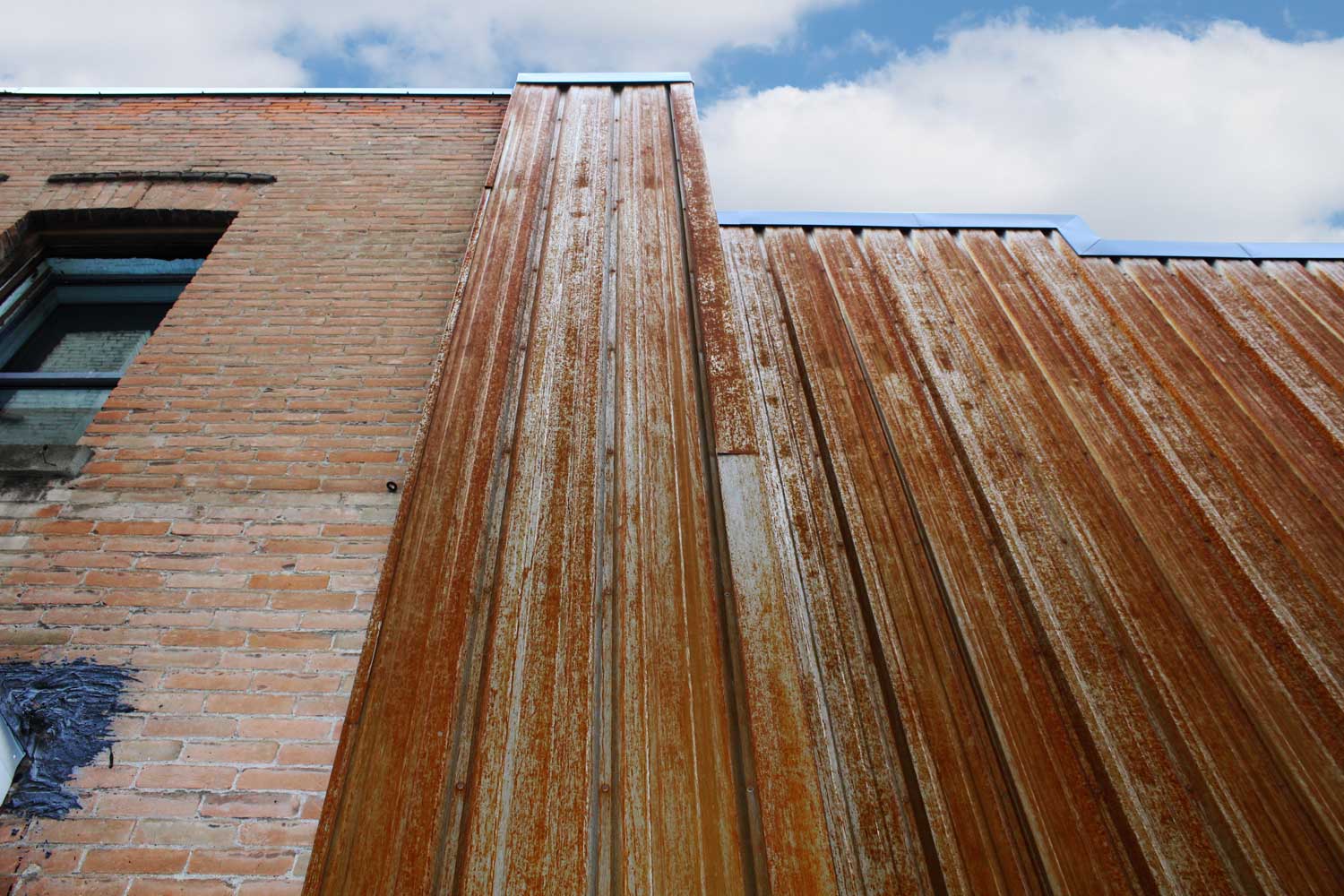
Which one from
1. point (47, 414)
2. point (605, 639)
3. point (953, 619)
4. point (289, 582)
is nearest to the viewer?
point (605, 639)

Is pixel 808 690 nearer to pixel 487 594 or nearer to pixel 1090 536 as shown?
pixel 487 594

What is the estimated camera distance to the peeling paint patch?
5.87 feet

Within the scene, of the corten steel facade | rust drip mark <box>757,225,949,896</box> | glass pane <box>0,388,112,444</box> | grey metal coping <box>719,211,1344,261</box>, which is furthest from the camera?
grey metal coping <box>719,211,1344,261</box>

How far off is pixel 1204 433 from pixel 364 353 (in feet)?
13.6

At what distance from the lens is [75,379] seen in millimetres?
2918

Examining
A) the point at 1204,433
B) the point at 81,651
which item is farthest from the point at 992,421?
the point at 81,651

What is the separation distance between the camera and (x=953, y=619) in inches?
79.0

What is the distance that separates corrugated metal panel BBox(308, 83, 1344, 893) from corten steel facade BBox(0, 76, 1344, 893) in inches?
0.5

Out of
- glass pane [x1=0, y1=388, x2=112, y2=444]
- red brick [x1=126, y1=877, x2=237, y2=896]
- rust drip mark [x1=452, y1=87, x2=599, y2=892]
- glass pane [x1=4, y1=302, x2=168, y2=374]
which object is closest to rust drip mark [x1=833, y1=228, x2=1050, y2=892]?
rust drip mark [x1=452, y1=87, x2=599, y2=892]

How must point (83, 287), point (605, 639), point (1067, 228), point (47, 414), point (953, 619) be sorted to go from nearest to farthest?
point (605, 639)
point (953, 619)
point (47, 414)
point (83, 287)
point (1067, 228)

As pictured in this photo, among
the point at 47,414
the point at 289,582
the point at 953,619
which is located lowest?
the point at 953,619

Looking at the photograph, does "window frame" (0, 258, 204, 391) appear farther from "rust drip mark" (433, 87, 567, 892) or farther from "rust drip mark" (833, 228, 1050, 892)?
"rust drip mark" (833, 228, 1050, 892)

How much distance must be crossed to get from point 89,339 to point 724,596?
397 cm

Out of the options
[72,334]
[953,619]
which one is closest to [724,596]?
[953,619]
